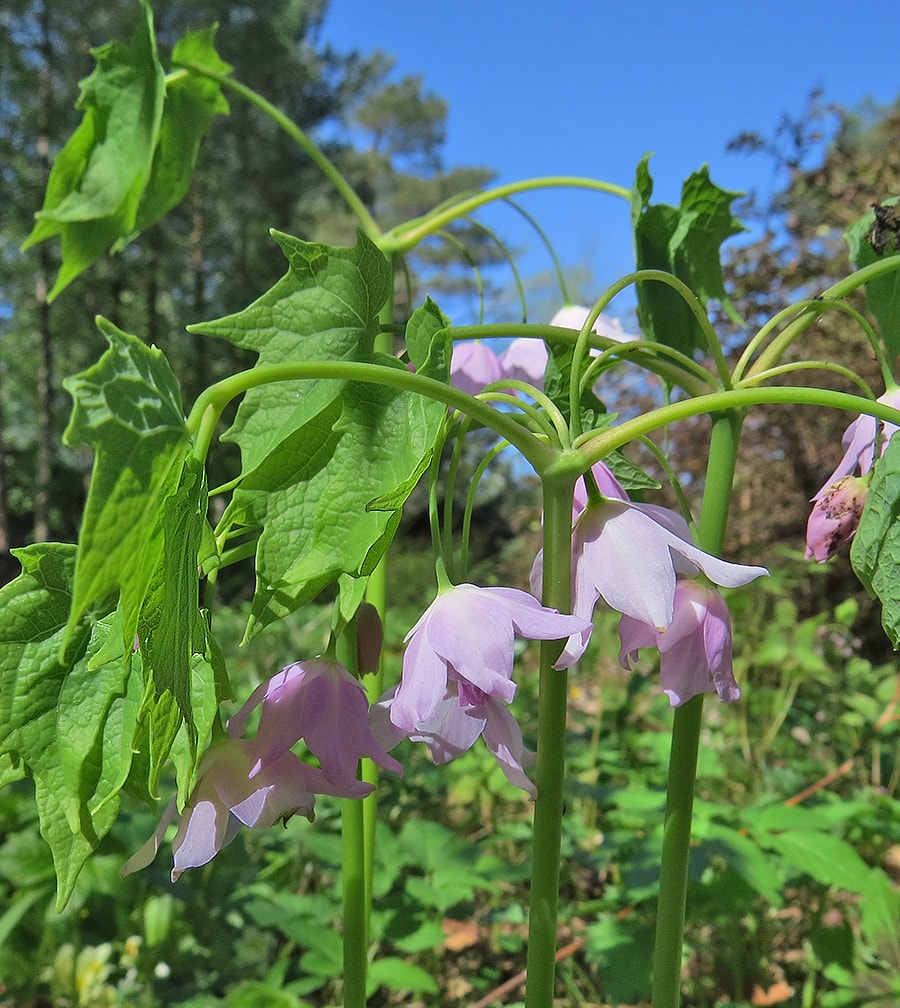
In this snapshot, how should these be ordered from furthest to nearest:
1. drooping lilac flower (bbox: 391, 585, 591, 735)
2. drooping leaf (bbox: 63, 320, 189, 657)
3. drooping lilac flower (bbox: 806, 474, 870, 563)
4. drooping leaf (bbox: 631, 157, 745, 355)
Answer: drooping leaf (bbox: 631, 157, 745, 355) → drooping lilac flower (bbox: 806, 474, 870, 563) → drooping lilac flower (bbox: 391, 585, 591, 735) → drooping leaf (bbox: 63, 320, 189, 657)

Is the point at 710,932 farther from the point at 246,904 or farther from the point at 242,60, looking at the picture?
the point at 242,60

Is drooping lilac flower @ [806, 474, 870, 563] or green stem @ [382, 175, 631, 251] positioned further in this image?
green stem @ [382, 175, 631, 251]

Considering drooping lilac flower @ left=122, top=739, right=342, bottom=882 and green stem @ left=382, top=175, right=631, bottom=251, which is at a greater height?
green stem @ left=382, top=175, right=631, bottom=251

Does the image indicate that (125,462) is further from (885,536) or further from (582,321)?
(582,321)

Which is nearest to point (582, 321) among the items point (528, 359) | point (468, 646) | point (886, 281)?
point (528, 359)

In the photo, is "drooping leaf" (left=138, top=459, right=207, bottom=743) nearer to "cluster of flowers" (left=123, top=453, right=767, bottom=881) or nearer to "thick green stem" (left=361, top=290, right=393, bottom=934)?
"cluster of flowers" (left=123, top=453, right=767, bottom=881)

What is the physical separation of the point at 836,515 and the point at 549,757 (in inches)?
9.7

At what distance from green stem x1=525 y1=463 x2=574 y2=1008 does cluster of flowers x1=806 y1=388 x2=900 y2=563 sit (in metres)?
0.20

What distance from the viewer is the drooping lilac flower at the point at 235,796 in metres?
0.46

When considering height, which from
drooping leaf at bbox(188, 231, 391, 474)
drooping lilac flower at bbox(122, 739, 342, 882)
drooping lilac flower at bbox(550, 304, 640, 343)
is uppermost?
drooping lilac flower at bbox(550, 304, 640, 343)

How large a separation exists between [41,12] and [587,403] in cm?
1121

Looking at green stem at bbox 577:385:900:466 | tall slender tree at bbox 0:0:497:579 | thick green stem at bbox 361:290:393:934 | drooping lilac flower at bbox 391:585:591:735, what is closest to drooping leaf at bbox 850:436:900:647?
green stem at bbox 577:385:900:466

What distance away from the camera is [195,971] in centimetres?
158

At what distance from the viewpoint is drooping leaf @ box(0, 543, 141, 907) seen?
0.43 m
